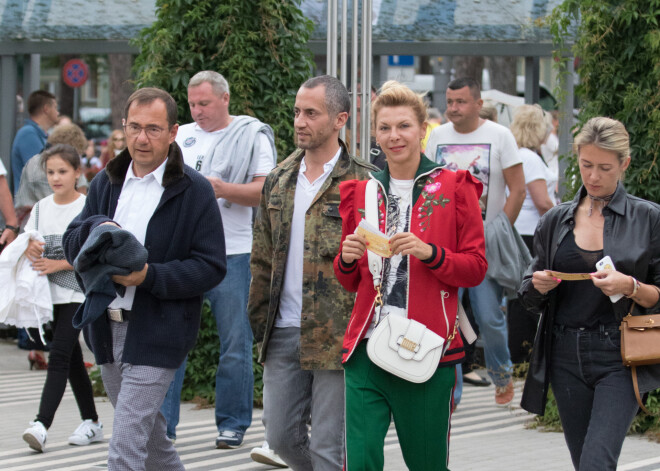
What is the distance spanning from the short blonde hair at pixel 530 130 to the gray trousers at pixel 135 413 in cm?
568

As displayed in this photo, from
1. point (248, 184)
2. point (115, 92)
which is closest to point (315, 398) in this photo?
point (248, 184)

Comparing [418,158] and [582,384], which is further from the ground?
[418,158]

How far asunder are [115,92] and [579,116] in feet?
63.8

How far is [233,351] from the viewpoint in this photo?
725cm

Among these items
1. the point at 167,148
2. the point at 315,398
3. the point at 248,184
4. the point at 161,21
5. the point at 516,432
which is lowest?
the point at 516,432

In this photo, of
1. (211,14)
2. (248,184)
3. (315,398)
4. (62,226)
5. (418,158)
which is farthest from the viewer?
(211,14)

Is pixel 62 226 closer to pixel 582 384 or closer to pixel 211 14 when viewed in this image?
pixel 211 14

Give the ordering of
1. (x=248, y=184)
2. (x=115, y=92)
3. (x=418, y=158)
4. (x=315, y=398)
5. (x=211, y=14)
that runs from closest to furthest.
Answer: (x=418, y=158) < (x=315, y=398) < (x=248, y=184) < (x=211, y=14) < (x=115, y=92)

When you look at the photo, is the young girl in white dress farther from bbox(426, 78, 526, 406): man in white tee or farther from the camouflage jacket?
bbox(426, 78, 526, 406): man in white tee

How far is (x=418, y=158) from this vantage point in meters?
4.61

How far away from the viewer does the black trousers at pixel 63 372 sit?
23.6 feet

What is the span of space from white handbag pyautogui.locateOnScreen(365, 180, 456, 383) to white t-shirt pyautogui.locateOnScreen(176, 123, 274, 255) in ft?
9.80

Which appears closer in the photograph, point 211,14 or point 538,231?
point 538,231

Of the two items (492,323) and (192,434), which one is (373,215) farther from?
(492,323)
